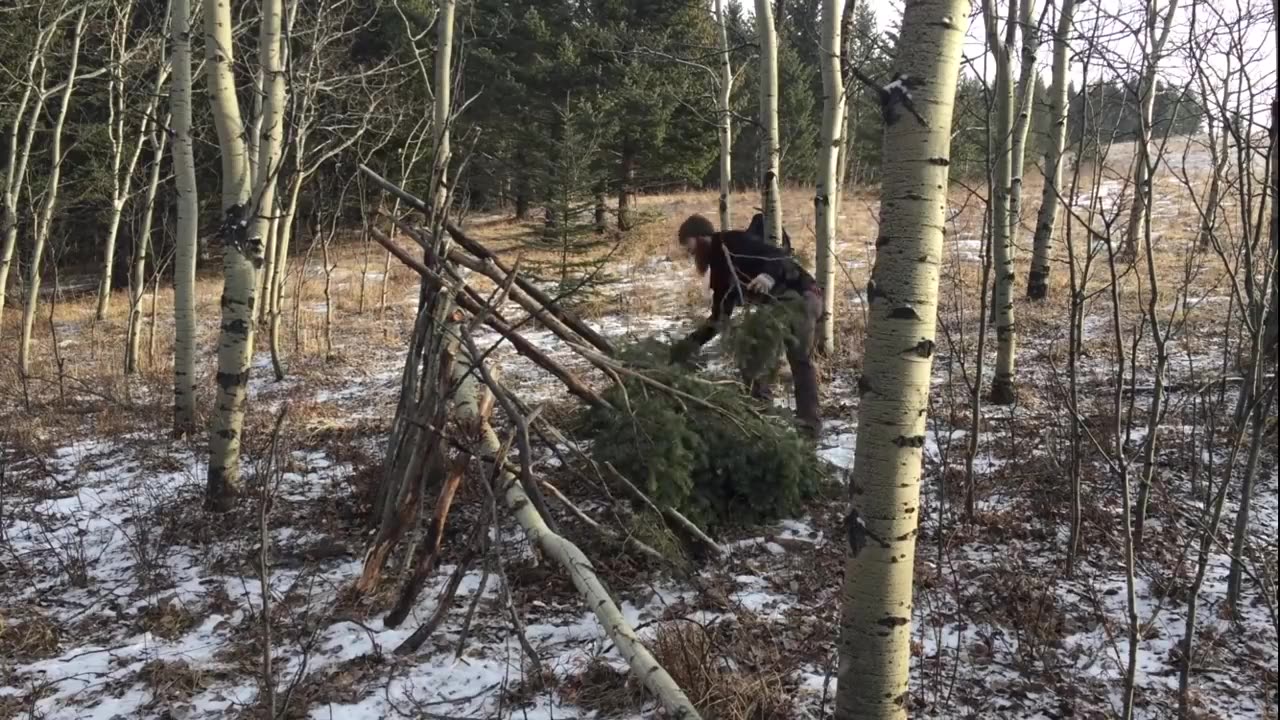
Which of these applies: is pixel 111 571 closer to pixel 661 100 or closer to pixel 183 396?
pixel 183 396

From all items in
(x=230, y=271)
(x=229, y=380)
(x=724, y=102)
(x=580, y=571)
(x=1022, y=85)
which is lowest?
(x=580, y=571)

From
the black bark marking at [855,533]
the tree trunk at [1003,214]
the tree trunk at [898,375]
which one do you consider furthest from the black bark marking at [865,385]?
the tree trunk at [1003,214]

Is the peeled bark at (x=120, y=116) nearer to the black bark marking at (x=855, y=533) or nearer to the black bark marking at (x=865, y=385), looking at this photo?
the black bark marking at (x=865, y=385)

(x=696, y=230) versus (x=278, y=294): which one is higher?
(x=696, y=230)

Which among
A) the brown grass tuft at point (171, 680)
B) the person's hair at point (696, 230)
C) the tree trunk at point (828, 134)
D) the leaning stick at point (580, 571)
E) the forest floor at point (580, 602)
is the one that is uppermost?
the tree trunk at point (828, 134)

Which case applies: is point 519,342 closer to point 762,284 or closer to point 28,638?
point 762,284

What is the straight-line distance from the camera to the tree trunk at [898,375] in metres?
2.36

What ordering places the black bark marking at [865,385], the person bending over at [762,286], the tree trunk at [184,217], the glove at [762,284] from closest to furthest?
1. the black bark marking at [865,385]
2. the glove at [762,284]
3. the person bending over at [762,286]
4. the tree trunk at [184,217]

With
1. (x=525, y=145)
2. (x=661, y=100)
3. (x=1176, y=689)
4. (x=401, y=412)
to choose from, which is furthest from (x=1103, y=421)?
(x=525, y=145)

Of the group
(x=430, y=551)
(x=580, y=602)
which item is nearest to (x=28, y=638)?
(x=430, y=551)

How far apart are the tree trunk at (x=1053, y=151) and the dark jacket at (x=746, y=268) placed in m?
3.47

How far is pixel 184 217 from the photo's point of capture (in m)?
6.60

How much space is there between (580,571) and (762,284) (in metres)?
2.49

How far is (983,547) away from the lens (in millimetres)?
4297
